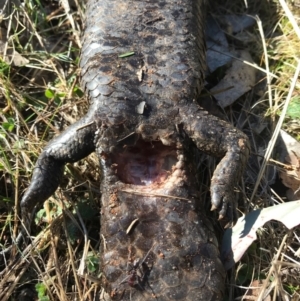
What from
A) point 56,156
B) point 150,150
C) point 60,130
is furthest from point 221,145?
point 60,130

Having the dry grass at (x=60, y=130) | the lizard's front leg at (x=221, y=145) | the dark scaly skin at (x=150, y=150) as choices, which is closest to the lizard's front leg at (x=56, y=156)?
the dark scaly skin at (x=150, y=150)

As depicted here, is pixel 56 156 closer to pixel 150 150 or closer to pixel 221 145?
pixel 150 150

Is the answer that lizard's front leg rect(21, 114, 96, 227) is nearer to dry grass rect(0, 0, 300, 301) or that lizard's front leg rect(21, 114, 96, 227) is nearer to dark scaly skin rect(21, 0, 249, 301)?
dark scaly skin rect(21, 0, 249, 301)

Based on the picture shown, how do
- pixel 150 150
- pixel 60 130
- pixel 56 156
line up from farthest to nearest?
pixel 60 130 < pixel 56 156 < pixel 150 150

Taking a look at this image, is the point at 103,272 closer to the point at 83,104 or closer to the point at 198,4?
the point at 83,104

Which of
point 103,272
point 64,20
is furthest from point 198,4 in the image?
point 103,272

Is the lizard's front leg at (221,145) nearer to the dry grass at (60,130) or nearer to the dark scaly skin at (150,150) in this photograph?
the dark scaly skin at (150,150)

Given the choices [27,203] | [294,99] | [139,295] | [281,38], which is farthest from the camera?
[281,38]
